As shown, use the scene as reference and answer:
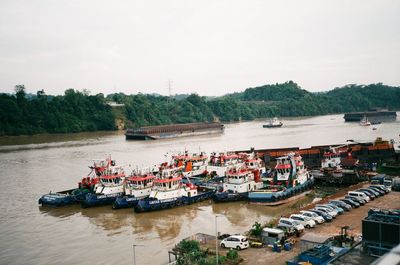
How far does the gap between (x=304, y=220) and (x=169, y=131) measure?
3350 inches

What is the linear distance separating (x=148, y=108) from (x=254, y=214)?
380ft

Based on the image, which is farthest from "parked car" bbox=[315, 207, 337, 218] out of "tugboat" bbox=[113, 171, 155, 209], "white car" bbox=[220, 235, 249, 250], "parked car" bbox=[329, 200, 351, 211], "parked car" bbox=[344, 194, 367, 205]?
"tugboat" bbox=[113, 171, 155, 209]

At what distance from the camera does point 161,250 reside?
2536cm

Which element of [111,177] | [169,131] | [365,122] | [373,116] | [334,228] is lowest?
[334,228]

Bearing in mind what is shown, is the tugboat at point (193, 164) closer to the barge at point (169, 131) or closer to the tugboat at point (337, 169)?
the tugboat at point (337, 169)

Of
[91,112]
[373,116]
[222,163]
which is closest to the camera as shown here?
[222,163]

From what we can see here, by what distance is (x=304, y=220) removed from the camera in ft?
82.1

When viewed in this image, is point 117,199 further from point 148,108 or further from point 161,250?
point 148,108

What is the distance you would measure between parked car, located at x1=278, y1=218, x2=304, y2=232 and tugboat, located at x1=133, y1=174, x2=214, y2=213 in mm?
12457

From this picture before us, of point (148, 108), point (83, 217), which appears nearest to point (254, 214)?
point (83, 217)

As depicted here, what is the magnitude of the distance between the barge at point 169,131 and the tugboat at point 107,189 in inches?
2453

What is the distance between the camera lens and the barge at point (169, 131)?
10194 cm

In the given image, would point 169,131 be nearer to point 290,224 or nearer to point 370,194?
point 370,194

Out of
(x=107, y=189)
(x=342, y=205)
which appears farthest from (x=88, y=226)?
(x=342, y=205)
